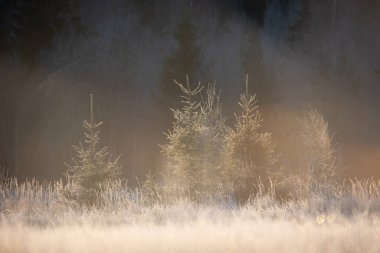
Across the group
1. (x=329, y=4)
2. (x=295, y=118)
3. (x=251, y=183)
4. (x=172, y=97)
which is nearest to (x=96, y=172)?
(x=251, y=183)

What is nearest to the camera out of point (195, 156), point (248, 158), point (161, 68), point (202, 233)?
point (202, 233)

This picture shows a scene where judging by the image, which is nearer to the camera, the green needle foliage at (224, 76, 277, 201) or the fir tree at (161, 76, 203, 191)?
the green needle foliage at (224, 76, 277, 201)

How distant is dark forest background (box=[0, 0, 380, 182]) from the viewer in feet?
81.8

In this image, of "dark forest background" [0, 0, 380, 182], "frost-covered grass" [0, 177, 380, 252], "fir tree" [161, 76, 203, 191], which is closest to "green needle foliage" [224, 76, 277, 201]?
"fir tree" [161, 76, 203, 191]

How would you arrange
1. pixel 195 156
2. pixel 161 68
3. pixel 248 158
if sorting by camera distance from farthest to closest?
pixel 161 68, pixel 195 156, pixel 248 158

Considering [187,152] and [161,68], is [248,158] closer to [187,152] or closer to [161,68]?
[187,152]

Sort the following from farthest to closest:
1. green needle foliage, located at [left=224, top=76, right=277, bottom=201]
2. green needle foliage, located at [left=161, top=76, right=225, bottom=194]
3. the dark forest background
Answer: the dark forest background → green needle foliage, located at [left=161, top=76, right=225, bottom=194] → green needle foliage, located at [left=224, top=76, right=277, bottom=201]

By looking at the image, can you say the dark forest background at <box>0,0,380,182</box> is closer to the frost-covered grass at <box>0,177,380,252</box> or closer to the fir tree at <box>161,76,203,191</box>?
the fir tree at <box>161,76,203,191</box>

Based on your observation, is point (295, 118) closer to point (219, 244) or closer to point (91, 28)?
point (91, 28)

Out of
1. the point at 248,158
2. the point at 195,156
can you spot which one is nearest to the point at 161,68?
the point at 195,156

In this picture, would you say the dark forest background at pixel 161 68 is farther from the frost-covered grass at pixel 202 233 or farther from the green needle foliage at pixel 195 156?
the frost-covered grass at pixel 202 233

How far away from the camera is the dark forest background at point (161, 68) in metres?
24.9

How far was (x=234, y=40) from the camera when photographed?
2642cm

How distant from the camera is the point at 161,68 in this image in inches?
1011
